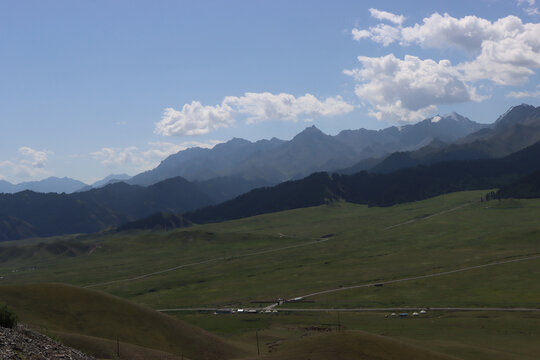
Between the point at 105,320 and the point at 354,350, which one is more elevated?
the point at 105,320

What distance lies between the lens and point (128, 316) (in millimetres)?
100812

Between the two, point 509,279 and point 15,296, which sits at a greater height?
point 15,296

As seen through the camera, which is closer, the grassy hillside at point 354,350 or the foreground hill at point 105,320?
the grassy hillside at point 354,350

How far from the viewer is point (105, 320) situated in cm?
9738

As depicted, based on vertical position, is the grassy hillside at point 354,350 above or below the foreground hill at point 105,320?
below

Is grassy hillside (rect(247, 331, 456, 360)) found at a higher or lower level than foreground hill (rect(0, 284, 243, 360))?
lower

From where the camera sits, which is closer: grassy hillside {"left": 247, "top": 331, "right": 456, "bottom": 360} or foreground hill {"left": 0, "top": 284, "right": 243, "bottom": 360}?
grassy hillside {"left": 247, "top": 331, "right": 456, "bottom": 360}

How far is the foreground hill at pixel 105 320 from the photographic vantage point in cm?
9094

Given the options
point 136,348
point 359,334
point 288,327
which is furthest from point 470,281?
point 136,348

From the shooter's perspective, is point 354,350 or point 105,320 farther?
point 105,320

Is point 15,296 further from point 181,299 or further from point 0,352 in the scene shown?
point 181,299

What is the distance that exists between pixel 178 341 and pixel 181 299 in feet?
307

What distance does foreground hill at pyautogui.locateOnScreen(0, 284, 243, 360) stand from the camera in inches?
3580

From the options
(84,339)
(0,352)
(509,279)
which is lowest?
(509,279)
